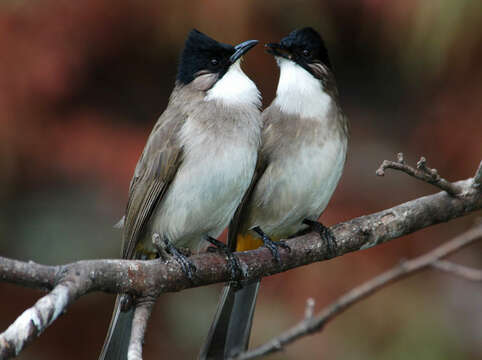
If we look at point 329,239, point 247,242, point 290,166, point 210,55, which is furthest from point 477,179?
point 210,55

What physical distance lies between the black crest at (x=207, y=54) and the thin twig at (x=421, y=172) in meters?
1.02

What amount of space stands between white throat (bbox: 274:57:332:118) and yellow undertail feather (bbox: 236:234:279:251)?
0.63m

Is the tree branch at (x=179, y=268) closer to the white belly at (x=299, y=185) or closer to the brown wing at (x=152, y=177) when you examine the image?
the white belly at (x=299, y=185)

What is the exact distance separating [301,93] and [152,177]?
82cm

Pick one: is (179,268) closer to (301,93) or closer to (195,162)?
(195,162)

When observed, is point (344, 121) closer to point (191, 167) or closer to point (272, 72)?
point (191, 167)

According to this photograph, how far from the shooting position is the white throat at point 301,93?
3.29 m

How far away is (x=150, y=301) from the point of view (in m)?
2.30

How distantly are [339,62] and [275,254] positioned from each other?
252cm

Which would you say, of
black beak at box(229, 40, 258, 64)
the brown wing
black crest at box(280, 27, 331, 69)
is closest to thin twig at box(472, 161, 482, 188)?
black crest at box(280, 27, 331, 69)

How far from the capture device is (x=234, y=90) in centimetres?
313

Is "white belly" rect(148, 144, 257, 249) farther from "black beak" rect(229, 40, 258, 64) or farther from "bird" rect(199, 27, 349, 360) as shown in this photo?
"black beak" rect(229, 40, 258, 64)

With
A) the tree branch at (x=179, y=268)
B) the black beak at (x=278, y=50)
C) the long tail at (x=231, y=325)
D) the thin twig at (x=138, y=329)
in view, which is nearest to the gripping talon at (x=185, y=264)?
the tree branch at (x=179, y=268)

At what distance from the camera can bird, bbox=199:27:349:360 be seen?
3189mm
